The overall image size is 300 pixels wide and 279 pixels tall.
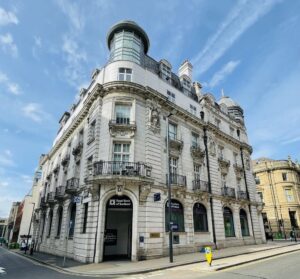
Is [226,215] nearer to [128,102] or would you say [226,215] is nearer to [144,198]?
[144,198]

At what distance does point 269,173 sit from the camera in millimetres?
51344

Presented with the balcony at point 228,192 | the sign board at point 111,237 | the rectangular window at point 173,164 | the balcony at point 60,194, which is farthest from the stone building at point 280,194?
the balcony at point 60,194

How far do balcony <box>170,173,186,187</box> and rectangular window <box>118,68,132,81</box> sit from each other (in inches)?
384

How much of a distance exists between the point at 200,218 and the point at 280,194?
35.2 m

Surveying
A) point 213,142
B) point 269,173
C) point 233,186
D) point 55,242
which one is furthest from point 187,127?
point 269,173

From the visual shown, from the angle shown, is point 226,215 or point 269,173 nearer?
point 226,215

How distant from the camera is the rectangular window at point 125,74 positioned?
21062 millimetres

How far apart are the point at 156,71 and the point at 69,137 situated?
45.7 feet

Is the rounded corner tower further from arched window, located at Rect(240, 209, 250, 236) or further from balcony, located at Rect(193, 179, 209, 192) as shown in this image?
arched window, located at Rect(240, 209, 250, 236)

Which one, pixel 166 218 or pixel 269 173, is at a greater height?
pixel 269 173

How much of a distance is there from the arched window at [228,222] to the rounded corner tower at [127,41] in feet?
61.5

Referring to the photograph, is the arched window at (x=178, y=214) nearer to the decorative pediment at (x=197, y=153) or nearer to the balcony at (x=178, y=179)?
the balcony at (x=178, y=179)

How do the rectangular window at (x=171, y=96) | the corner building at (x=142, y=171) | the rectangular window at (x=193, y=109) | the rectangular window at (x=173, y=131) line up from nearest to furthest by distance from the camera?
the corner building at (x=142, y=171) < the rectangular window at (x=173, y=131) < the rectangular window at (x=171, y=96) < the rectangular window at (x=193, y=109)

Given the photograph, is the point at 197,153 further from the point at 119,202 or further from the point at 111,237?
the point at 111,237
